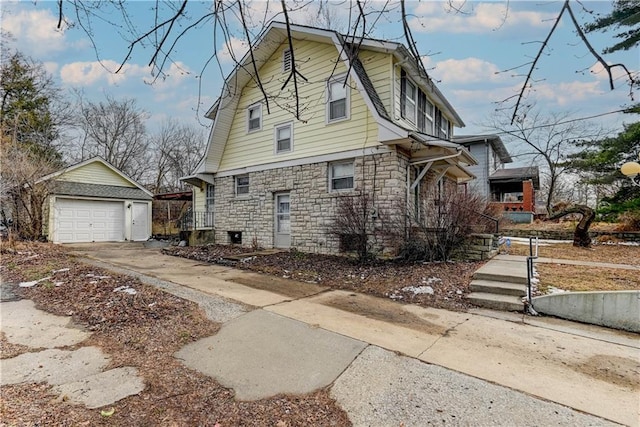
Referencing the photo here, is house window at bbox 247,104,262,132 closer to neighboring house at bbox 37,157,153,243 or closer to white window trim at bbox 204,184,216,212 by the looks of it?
white window trim at bbox 204,184,216,212

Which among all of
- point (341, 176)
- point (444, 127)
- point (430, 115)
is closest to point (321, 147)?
point (341, 176)

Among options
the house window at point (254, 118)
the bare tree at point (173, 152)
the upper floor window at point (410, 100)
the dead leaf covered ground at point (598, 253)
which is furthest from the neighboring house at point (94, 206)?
the dead leaf covered ground at point (598, 253)

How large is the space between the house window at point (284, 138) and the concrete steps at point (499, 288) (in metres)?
7.34

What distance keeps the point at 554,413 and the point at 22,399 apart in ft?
13.9

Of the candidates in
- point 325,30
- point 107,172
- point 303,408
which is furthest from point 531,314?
point 107,172

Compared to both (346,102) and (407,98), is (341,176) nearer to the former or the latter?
(346,102)

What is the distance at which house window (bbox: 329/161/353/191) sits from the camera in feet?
31.3

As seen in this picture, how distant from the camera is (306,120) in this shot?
855cm

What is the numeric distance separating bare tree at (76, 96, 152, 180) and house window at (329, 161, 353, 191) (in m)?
22.8

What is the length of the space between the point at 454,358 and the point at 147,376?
309cm

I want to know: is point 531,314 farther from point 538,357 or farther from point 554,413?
point 554,413

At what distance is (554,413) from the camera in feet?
7.88

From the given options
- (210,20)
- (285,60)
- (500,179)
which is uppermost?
(285,60)

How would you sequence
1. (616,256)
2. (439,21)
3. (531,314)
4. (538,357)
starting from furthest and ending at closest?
(616,256) → (531,314) → (538,357) → (439,21)
